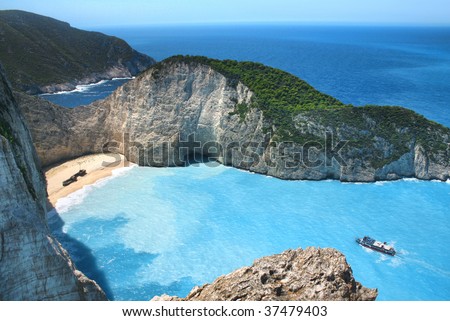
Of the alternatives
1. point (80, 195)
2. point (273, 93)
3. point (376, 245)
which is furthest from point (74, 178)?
point (376, 245)

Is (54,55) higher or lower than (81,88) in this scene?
higher

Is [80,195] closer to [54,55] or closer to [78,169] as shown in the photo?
[78,169]

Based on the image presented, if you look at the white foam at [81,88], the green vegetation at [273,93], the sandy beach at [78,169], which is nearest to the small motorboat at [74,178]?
the sandy beach at [78,169]

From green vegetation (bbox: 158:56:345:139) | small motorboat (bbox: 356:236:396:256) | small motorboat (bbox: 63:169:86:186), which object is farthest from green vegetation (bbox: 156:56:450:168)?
small motorboat (bbox: 63:169:86:186)

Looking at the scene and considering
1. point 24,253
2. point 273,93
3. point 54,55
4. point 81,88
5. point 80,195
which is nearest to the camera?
point 24,253

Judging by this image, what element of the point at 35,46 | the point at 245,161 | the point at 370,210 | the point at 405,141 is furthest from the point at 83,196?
the point at 35,46

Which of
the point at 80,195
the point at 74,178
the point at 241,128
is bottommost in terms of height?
the point at 80,195
